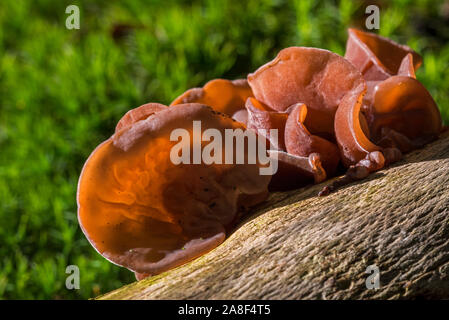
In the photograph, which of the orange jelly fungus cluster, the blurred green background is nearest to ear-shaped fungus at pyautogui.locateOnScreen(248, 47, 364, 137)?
the orange jelly fungus cluster

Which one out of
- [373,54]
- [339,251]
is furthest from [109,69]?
[339,251]

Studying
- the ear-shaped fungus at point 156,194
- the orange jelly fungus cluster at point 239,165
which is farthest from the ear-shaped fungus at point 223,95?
the ear-shaped fungus at point 156,194

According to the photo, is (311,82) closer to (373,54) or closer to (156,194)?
(373,54)

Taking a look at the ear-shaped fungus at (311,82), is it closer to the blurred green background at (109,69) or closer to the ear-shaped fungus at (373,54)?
the ear-shaped fungus at (373,54)
